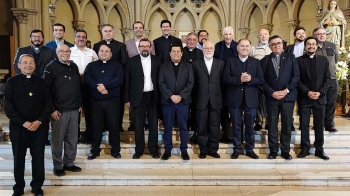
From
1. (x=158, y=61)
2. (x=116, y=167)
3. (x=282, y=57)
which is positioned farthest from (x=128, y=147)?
(x=282, y=57)

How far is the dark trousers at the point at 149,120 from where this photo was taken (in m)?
4.26

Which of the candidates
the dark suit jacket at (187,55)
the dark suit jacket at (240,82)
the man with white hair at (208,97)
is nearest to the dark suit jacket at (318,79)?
the dark suit jacket at (240,82)

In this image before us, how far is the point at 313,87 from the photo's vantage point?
4.16 meters

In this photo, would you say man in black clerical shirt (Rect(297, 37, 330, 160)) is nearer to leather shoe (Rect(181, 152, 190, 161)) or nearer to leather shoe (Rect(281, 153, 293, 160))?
leather shoe (Rect(281, 153, 293, 160))

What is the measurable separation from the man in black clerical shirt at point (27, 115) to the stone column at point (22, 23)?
4276 millimetres

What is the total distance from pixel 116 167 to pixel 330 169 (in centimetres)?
264

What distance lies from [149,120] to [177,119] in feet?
1.20

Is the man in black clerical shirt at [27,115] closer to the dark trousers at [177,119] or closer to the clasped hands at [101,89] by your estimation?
the clasped hands at [101,89]

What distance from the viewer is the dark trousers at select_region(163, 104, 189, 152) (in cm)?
420

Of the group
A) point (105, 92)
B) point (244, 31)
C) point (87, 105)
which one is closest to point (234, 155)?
point (105, 92)

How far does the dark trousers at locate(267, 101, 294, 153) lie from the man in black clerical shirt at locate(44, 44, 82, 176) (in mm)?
2364

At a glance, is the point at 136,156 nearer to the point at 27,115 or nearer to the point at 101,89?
the point at 101,89

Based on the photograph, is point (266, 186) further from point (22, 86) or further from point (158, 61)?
point (22, 86)

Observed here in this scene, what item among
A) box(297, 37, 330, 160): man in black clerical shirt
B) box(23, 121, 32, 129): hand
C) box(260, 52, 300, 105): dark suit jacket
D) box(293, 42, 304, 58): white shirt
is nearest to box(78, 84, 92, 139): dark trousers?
box(23, 121, 32, 129): hand
